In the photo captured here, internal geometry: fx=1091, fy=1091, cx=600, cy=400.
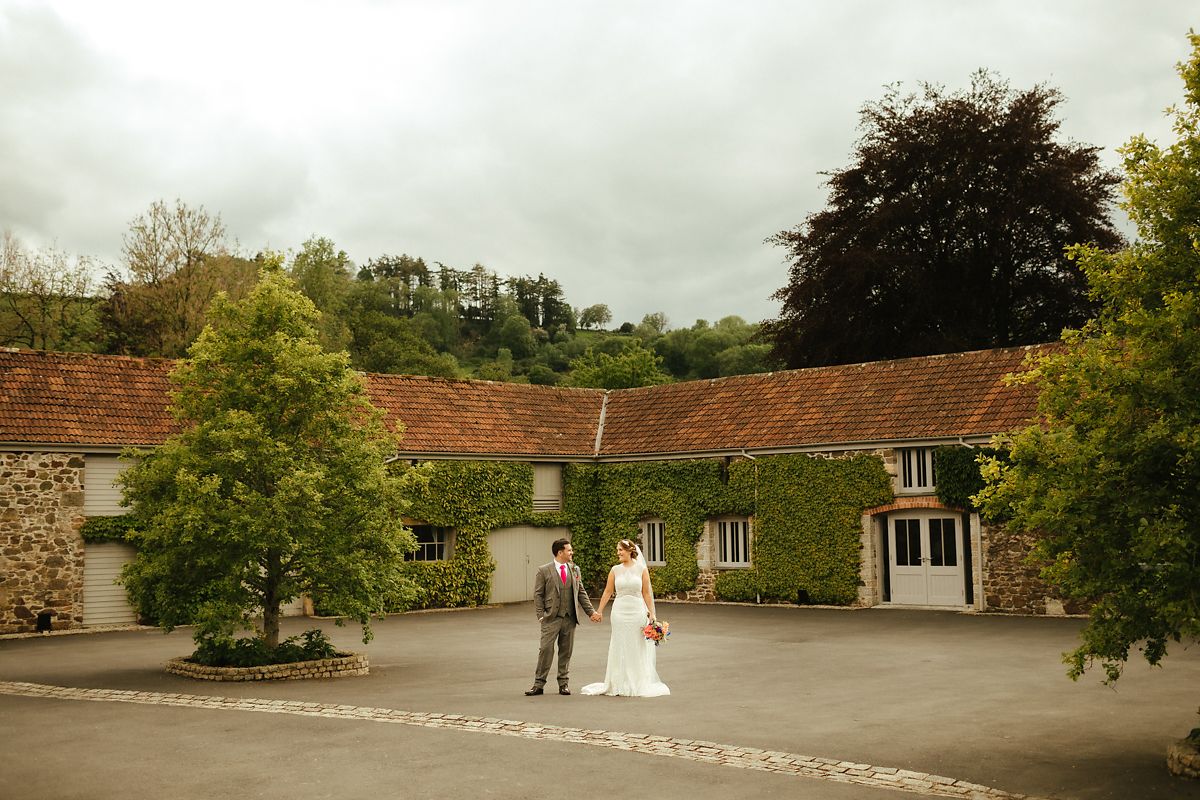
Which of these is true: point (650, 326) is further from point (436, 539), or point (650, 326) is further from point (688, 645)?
point (688, 645)

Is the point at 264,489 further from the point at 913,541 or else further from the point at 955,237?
the point at 955,237

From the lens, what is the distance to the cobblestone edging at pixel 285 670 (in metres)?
14.8

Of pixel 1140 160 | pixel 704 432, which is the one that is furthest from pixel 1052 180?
pixel 1140 160

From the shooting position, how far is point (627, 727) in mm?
10750

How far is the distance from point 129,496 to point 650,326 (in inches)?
3337

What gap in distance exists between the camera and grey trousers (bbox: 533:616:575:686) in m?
13.0

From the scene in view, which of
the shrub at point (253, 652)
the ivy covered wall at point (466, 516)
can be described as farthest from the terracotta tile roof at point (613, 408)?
the shrub at point (253, 652)

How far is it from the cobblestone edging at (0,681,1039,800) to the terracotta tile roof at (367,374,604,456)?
1434 cm

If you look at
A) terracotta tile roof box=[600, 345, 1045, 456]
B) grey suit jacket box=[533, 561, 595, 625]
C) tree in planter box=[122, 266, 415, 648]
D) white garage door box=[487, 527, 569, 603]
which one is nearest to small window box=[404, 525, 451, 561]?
white garage door box=[487, 527, 569, 603]

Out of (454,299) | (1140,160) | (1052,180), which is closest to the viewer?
(1140,160)

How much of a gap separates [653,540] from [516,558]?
380 cm

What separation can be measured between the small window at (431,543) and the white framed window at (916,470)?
37.5 feet

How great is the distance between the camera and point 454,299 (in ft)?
292

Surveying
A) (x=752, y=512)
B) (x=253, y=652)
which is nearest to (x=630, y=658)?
(x=253, y=652)
